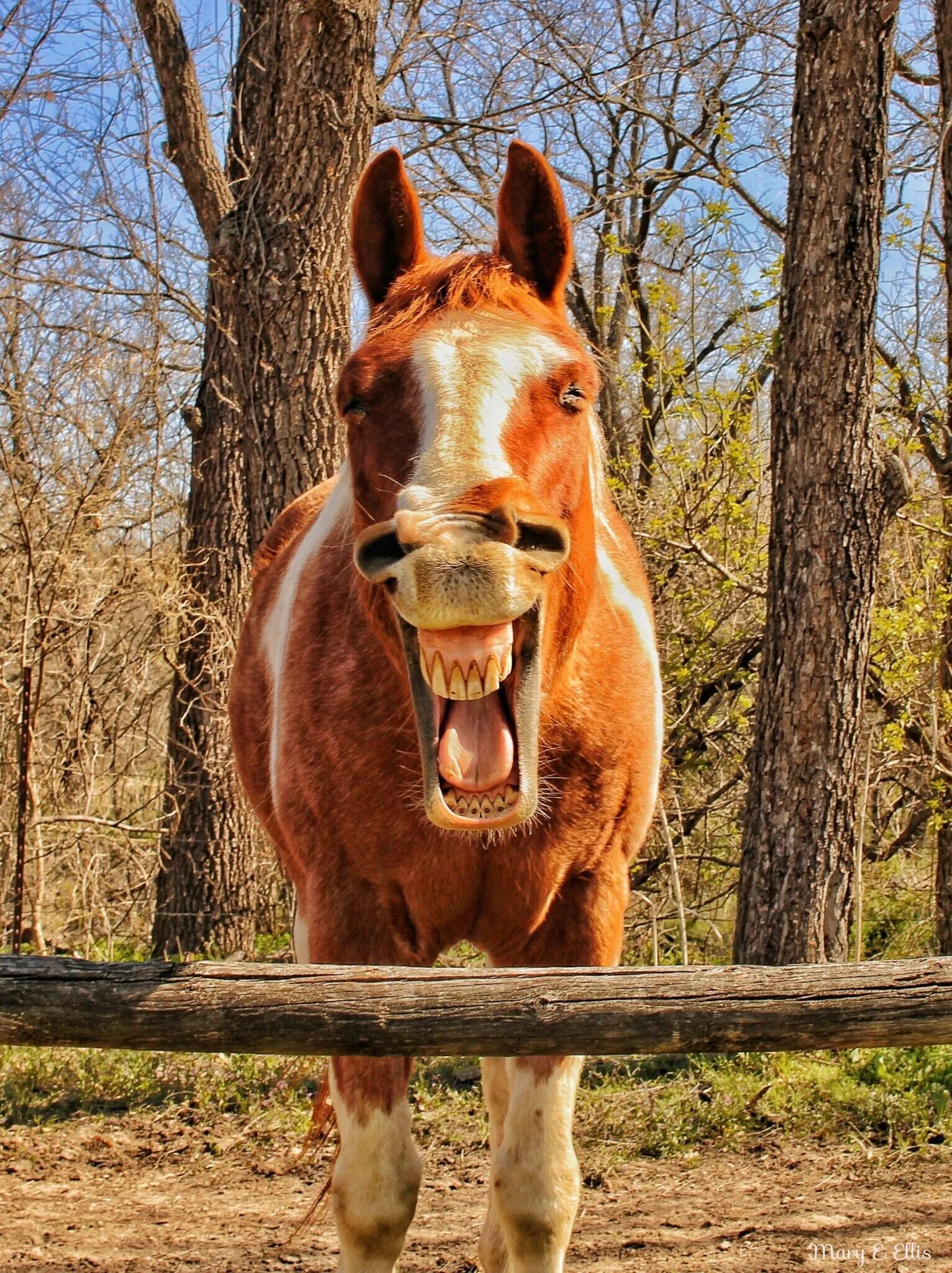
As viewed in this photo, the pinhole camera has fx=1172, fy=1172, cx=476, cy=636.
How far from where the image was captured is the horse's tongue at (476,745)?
2.12m

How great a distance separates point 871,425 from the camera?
530 centimetres

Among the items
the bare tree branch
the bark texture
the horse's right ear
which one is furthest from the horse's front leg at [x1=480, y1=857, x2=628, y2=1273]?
the bare tree branch

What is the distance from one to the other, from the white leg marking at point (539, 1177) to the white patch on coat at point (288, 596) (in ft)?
3.25

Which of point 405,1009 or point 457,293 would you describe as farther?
point 457,293

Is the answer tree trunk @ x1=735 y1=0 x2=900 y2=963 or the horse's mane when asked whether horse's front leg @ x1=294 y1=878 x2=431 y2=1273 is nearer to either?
the horse's mane

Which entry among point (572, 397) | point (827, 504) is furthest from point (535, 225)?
point (827, 504)

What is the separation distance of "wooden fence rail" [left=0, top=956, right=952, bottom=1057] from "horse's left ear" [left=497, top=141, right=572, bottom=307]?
1.52m

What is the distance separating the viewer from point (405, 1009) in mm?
2146

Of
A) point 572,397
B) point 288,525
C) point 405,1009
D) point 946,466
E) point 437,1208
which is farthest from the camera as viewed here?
point 946,466

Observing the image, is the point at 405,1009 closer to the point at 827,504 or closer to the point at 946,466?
the point at 827,504

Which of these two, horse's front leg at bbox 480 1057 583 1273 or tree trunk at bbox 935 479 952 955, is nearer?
horse's front leg at bbox 480 1057 583 1273

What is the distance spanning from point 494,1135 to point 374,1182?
27.7 inches

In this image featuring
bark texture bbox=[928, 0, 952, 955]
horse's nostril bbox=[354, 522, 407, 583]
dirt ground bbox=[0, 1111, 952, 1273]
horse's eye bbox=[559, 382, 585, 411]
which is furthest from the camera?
bark texture bbox=[928, 0, 952, 955]

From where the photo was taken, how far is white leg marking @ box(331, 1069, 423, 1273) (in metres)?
2.68
